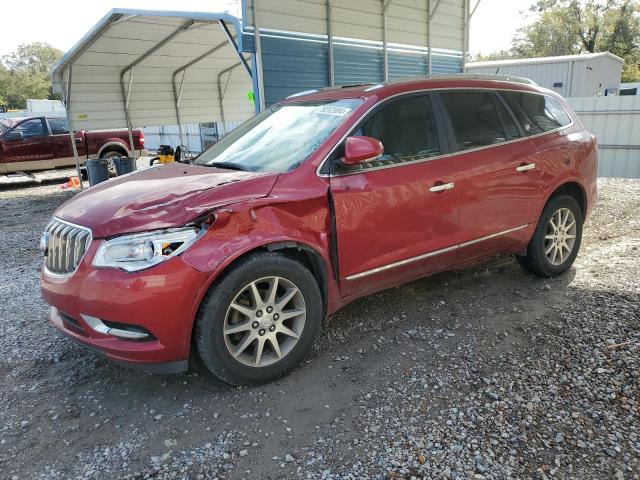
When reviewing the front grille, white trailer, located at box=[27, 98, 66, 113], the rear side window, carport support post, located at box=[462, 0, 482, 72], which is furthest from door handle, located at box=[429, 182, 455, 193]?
white trailer, located at box=[27, 98, 66, 113]

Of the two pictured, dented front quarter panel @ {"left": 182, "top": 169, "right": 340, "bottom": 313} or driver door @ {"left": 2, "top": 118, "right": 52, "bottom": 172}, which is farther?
driver door @ {"left": 2, "top": 118, "right": 52, "bottom": 172}

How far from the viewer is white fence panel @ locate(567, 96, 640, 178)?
12.4 meters

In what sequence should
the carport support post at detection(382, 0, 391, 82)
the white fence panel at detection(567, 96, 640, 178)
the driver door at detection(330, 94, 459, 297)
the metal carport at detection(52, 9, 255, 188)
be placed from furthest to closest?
the white fence panel at detection(567, 96, 640, 178), the carport support post at detection(382, 0, 391, 82), the metal carport at detection(52, 9, 255, 188), the driver door at detection(330, 94, 459, 297)

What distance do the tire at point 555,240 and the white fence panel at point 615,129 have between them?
9399mm

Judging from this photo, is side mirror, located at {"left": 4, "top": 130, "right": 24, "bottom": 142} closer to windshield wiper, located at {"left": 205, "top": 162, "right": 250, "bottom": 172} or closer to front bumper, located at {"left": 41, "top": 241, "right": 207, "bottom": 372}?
windshield wiper, located at {"left": 205, "top": 162, "right": 250, "bottom": 172}

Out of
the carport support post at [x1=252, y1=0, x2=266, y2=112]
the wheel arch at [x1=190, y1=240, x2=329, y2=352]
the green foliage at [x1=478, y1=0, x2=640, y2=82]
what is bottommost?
the wheel arch at [x1=190, y1=240, x2=329, y2=352]

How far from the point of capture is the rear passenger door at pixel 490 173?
13.0ft

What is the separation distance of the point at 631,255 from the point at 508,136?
2.25 metres

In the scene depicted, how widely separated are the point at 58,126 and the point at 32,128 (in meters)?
0.66

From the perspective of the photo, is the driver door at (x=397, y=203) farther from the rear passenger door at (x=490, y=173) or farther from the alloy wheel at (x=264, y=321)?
the alloy wheel at (x=264, y=321)

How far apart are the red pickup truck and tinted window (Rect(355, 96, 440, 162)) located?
12585 millimetres

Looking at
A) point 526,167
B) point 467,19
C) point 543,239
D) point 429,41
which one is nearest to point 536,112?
point 526,167

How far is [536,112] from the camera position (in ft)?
15.1

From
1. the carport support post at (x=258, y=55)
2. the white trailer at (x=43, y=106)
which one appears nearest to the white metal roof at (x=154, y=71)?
the carport support post at (x=258, y=55)
